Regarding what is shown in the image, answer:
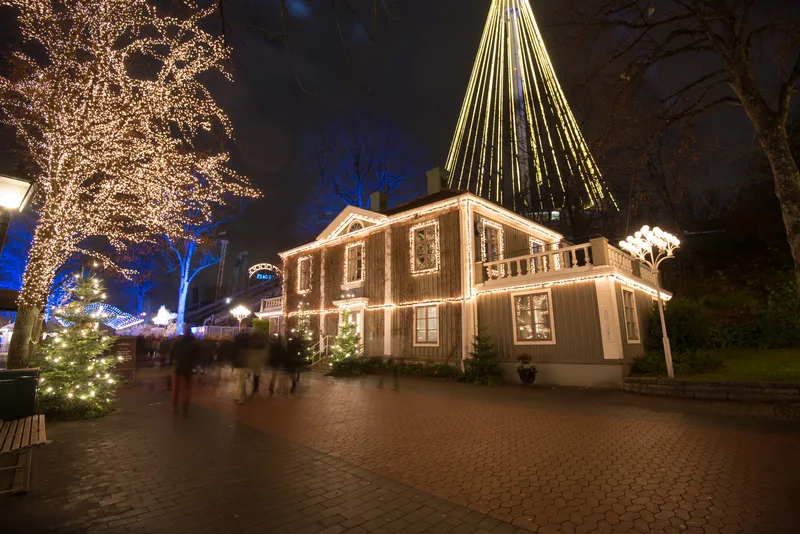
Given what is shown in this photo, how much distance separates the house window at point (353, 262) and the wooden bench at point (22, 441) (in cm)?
1505

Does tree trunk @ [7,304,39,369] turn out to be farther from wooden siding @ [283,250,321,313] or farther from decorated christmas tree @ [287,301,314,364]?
wooden siding @ [283,250,321,313]

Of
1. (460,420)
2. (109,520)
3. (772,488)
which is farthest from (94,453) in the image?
(772,488)

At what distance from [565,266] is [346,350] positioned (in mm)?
9694

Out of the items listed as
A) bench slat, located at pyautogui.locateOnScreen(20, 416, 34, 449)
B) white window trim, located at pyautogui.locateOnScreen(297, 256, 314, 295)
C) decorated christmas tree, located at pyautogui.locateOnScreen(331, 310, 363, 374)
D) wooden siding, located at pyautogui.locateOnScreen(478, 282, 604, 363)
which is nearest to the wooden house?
wooden siding, located at pyautogui.locateOnScreen(478, 282, 604, 363)

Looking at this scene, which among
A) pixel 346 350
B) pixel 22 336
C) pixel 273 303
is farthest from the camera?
pixel 273 303

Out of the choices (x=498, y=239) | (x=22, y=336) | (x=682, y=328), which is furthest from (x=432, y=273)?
(x=22, y=336)

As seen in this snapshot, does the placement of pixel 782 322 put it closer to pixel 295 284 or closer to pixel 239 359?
pixel 239 359

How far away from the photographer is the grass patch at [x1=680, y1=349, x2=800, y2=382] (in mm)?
9766

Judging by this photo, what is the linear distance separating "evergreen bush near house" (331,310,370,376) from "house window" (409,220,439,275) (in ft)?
13.2

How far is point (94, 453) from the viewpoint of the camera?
5.55m

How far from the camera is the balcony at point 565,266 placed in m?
12.0

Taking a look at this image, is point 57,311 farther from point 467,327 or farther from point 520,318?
point 520,318

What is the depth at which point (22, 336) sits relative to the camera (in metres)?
7.71

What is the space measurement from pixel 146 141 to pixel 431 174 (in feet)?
46.0
